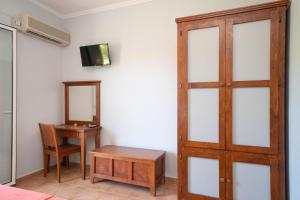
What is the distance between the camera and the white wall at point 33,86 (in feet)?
9.41

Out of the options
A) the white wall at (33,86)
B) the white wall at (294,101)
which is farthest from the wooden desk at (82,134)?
the white wall at (294,101)

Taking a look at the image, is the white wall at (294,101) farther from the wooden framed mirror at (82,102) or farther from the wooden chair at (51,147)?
the wooden chair at (51,147)

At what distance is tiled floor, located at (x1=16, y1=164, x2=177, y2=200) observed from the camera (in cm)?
242

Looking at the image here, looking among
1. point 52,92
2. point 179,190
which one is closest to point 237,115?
point 179,190

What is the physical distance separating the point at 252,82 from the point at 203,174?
108 cm

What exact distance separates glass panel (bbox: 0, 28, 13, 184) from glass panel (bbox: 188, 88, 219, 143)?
241cm

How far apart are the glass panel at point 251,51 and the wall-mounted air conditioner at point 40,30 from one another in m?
2.69

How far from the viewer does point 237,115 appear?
6.63 ft

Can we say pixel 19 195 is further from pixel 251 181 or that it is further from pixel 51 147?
pixel 251 181

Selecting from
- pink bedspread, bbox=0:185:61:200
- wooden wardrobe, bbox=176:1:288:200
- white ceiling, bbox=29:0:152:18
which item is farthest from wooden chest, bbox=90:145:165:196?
white ceiling, bbox=29:0:152:18

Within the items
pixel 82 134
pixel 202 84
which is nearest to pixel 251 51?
pixel 202 84

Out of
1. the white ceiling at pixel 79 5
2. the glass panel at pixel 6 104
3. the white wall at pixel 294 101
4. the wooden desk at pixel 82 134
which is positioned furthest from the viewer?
the white ceiling at pixel 79 5

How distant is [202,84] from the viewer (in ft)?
7.00

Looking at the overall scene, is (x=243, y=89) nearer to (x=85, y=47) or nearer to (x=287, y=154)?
(x=287, y=154)
